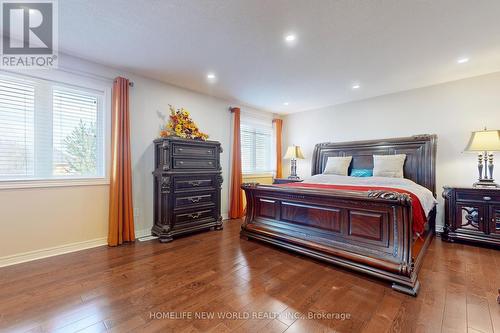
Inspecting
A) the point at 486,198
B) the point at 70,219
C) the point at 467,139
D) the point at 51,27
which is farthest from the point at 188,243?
the point at 467,139

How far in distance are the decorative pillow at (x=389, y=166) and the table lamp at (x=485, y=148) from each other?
2.76 feet

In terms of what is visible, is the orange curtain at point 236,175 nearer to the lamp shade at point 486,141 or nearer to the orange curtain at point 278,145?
the orange curtain at point 278,145

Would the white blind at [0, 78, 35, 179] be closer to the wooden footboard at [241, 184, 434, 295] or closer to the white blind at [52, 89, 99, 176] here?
the white blind at [52, 89, 99, 176]

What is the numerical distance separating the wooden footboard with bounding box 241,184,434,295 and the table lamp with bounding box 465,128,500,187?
42.5 inches

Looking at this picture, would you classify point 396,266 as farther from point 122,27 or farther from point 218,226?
point 122,27

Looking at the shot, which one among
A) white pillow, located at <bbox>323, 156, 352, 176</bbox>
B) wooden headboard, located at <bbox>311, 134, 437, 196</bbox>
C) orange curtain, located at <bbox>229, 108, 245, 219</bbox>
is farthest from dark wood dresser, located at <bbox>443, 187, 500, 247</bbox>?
orange curtain, located at <bbox>229, 108, 245, 219</bbox>

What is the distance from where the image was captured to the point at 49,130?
2.78m

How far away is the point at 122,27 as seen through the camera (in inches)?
89.4

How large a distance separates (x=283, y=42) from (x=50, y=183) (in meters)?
3.22

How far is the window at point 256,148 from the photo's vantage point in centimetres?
520

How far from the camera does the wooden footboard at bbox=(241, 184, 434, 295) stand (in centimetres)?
205

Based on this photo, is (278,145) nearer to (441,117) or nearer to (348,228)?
(441,117)

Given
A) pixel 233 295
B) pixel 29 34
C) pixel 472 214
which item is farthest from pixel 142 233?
pixel 472 214

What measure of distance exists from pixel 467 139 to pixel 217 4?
4124 millimetres
